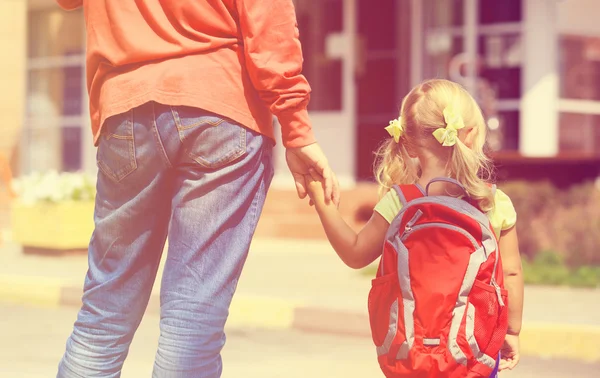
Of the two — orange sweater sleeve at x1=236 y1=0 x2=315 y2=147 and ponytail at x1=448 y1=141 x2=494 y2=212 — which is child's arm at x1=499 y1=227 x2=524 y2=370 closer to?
ponytail at x1=448 y1=141 x2=494 y2=212

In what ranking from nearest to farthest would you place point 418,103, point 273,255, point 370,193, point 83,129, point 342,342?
point 418,103 < point 342,342 < point 273,255 < point 370,193 < point 83,129

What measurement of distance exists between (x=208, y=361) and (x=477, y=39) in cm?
1188

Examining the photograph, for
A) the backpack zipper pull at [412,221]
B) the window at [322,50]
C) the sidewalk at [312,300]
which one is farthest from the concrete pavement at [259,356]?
the window at [322,50]

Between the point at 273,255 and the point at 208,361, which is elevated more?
the point at 208,361

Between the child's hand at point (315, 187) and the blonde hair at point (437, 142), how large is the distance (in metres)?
0.22

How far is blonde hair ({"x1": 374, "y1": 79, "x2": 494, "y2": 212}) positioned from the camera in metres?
3.34

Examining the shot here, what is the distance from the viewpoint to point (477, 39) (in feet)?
48.0

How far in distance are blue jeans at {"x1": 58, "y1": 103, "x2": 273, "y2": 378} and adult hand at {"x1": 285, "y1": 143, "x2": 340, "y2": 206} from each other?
2.7 inches

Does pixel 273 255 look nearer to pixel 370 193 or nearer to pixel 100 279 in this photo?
pixel 370 193

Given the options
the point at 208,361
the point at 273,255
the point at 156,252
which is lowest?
the point at 273,255

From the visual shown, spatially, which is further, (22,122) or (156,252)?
(22,122)

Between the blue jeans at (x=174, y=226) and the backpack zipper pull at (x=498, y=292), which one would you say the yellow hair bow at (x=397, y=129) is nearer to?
the blue jeans at (x=174, y=226)

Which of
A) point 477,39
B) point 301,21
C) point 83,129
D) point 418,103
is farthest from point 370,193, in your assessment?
point 418,103

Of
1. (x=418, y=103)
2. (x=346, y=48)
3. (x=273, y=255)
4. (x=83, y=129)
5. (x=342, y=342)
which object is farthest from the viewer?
(x=83, y=129)
